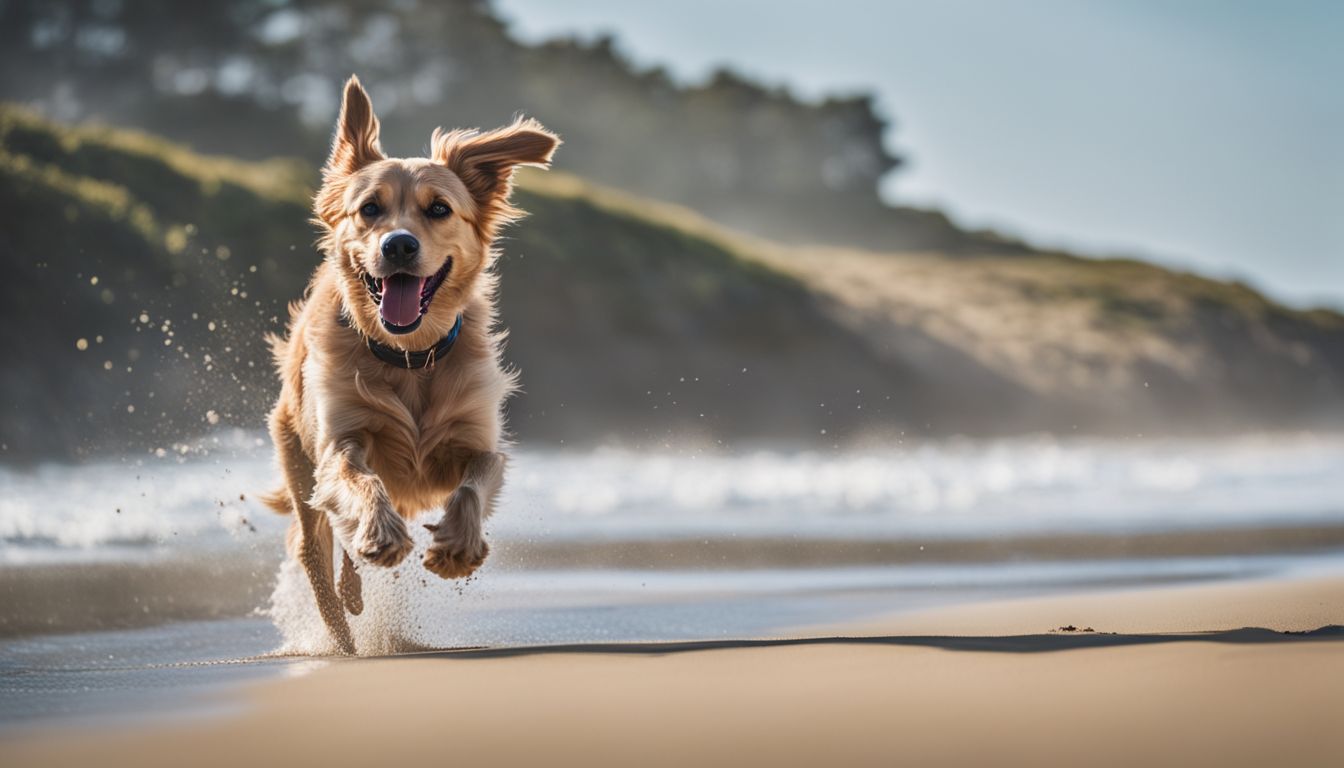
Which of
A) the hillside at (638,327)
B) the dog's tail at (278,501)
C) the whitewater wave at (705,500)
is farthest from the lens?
the hillside at (638,327)

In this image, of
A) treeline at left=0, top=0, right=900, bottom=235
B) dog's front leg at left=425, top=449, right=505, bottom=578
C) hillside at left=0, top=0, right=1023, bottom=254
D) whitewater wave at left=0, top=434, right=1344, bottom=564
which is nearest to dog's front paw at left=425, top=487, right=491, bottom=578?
dog's front leg at left=425, top=449, right=505, bottom=578

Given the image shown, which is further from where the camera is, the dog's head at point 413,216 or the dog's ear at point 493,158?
the dog's ear at point 493,158

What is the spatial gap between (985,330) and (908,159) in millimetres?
22266

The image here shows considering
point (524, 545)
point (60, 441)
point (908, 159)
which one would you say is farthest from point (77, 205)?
point (908, 159)

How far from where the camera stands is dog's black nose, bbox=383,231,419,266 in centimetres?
501

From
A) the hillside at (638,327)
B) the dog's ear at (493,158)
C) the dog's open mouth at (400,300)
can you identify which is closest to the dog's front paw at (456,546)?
the dog's open mouth at (400,300)

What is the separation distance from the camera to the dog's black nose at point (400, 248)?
5.01 metres

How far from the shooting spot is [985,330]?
131 ft

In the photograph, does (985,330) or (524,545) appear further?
(985,330)

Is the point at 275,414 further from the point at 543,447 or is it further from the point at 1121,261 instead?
the point at 1121,261

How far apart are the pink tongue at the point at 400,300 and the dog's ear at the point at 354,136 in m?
Result: 0.74

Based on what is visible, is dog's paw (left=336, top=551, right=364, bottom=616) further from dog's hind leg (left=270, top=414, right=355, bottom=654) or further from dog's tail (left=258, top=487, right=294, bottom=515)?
dog's tail (left=258, top=487, right=294, bottom=515)

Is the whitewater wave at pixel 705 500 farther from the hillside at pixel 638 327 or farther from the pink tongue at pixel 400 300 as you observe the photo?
the hillside at pixel 638 327

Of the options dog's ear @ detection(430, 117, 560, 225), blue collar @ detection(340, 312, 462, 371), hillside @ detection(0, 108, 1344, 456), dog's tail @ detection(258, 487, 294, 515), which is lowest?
dog's tail @ detection(258, 487, 294, 515)
